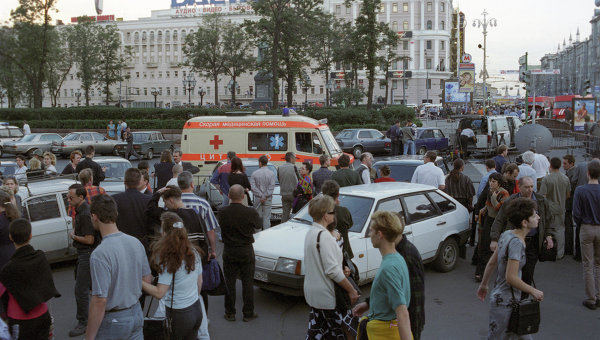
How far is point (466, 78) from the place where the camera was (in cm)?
4934

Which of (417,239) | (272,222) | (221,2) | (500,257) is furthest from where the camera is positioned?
(221,2)

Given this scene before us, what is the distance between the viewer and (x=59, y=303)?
7555 mm

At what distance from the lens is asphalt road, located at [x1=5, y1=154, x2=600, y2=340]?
6391mm

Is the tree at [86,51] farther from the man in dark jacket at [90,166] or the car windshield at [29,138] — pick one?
the man in dark jacket at [90,166]

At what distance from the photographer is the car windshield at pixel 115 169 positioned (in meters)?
14.0

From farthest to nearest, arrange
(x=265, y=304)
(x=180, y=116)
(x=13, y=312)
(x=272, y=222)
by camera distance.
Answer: (x=180, y=116), (x=272, y=222), (x=265, y=304), (x=13, y=312)

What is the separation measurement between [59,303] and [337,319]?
4.63 m

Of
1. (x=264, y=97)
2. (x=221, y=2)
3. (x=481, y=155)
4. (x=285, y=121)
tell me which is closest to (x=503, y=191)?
(x=285, y=121)

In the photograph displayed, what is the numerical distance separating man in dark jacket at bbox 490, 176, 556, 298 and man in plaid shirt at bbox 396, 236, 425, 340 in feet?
4.65

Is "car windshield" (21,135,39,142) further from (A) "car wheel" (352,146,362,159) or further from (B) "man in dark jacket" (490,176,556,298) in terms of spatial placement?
→ (B) "man in dark jacket" (490,176,556,298)

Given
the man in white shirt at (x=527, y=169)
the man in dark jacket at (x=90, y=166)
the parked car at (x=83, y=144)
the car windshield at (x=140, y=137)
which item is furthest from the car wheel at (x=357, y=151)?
the man in white shirt at (x=527, y=169)

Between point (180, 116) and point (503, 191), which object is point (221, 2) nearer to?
point (180, 116)

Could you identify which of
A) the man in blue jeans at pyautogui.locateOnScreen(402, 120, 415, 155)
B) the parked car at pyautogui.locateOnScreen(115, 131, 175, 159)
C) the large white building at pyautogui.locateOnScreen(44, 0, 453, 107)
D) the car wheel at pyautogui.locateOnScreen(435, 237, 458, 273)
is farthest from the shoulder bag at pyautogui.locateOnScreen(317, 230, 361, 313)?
the large white building at pyautogui.locateOnScreen(44, 0, 453, 107)

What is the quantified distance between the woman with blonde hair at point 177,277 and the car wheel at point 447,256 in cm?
507
